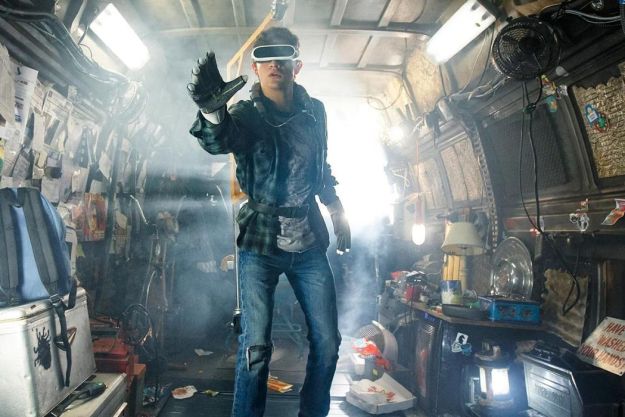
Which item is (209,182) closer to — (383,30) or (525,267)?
(383,30)

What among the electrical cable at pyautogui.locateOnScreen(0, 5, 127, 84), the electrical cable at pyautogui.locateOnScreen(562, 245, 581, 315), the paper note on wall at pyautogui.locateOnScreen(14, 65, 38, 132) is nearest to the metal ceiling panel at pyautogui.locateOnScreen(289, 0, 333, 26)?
the electrical cable at pyautogui.locateOnScreen(0, 5, 127, 84)

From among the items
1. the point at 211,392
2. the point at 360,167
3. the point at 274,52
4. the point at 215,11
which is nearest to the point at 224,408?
the point at 211,392

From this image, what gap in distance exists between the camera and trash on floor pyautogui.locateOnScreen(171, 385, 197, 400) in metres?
5.04

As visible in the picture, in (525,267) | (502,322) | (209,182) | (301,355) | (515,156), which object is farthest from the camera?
(209,182)

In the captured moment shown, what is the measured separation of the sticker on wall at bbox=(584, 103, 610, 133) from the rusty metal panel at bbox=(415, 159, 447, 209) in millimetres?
3866

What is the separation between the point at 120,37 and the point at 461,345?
236 inches

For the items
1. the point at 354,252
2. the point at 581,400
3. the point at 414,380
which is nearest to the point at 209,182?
the point at 354,252

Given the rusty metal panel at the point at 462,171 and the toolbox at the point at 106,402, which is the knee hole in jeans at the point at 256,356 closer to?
Answer: the toolbox at the point at 106,402

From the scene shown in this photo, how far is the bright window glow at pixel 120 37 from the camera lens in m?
4.42

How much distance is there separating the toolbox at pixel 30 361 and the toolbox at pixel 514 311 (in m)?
4.69

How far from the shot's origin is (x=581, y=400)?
11.7ft

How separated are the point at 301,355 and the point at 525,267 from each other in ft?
13.6

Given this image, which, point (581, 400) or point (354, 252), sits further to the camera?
point (354, 252)

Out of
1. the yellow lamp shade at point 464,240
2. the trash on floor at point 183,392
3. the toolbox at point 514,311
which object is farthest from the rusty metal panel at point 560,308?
the trash on floor at point 183,392
